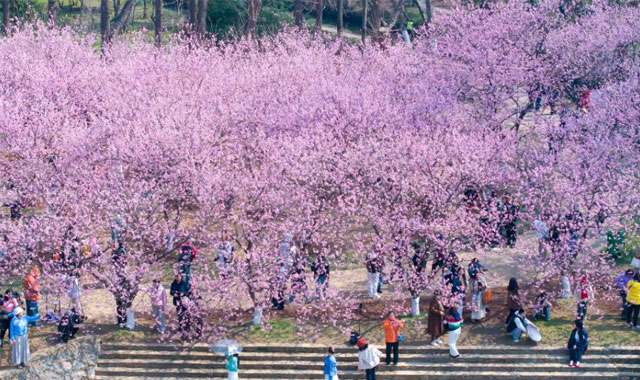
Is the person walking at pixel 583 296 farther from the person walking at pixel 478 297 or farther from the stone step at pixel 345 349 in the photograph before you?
the person walking at pixel 478 297

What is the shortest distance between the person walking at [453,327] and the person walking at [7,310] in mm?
10844

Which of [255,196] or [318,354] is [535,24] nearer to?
[255,196]

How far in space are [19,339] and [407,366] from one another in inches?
376

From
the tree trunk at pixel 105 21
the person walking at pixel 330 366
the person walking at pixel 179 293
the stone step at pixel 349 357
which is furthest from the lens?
the tree trunk at pixel 105 21

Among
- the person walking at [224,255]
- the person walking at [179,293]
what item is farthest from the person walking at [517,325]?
the person walking at [179,293]

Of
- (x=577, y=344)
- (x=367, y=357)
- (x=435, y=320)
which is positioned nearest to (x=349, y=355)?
(x=367, y=357)

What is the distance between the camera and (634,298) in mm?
22875

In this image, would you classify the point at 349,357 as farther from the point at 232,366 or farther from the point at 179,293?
the point at 179,293

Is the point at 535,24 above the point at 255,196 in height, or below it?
above

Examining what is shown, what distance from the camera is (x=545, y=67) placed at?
34781mm

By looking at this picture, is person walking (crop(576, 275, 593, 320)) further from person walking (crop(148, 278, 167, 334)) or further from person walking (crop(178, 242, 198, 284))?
person walking (crop(148, 278, 167, 334))

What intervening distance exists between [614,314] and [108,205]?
13.9m

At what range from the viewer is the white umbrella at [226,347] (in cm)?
2148

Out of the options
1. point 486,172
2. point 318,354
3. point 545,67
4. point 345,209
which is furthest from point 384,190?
point 545,67
